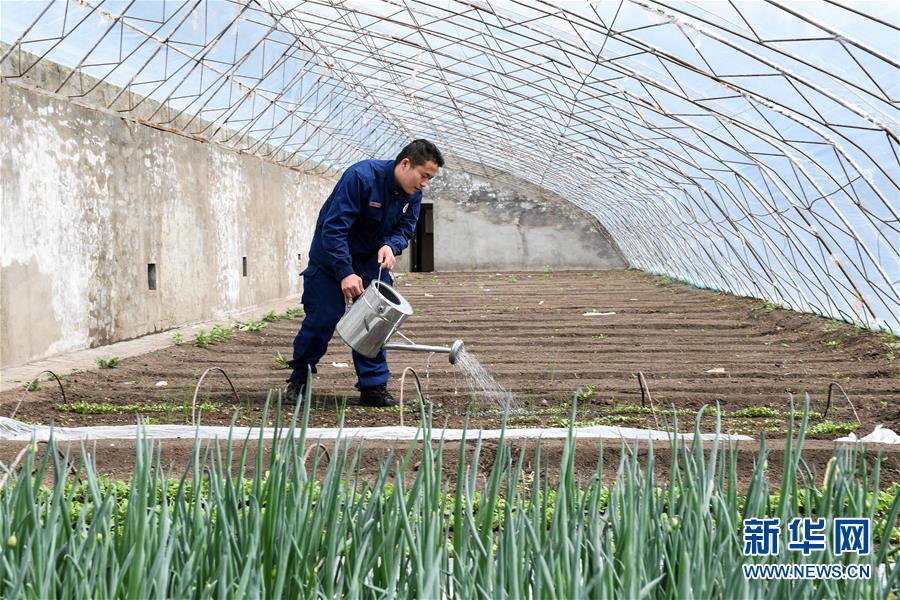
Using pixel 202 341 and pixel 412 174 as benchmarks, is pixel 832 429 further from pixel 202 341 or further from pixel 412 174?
pixel 202 341

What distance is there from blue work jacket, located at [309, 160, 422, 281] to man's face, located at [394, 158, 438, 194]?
9cm

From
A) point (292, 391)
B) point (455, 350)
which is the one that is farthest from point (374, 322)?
point (292, 391)

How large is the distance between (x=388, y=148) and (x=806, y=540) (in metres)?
21.8

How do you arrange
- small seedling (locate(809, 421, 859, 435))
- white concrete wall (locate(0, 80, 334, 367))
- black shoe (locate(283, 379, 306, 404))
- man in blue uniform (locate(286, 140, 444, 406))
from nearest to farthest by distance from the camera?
small seedling (locate(809, 421, 859, 435)) < man in blue uniform (locate(286, 140, 444, 406)) < black shoe (locate(283, 379, 306, 404)) < white concrete wall (locate(0, 80, 334, 367))

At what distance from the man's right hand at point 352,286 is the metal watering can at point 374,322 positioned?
4cm

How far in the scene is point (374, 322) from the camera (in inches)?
185

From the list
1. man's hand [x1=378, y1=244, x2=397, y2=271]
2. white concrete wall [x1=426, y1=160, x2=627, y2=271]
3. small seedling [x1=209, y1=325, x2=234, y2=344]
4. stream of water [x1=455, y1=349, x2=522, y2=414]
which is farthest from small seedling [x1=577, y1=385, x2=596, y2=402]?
white concrete wall [x1=426, y1=160, x2=627, y2=271]

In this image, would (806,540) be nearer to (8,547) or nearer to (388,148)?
(8,547)

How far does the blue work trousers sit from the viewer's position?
17.1 ft

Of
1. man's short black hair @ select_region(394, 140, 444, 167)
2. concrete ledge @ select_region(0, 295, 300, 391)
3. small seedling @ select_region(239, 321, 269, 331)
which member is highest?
man's short black hair @ select_region(394, 140, 444, 167)

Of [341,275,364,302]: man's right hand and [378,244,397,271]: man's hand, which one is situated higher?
[378,244,397,271]: man's hand

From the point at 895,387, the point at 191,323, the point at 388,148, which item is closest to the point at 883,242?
the point at 895,387

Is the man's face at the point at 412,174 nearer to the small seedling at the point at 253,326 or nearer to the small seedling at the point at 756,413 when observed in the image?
the small seedling at the point at 756,413

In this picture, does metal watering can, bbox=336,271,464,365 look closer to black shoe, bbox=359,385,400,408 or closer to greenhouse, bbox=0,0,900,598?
greenhouse, bbox=0,0,900,598
